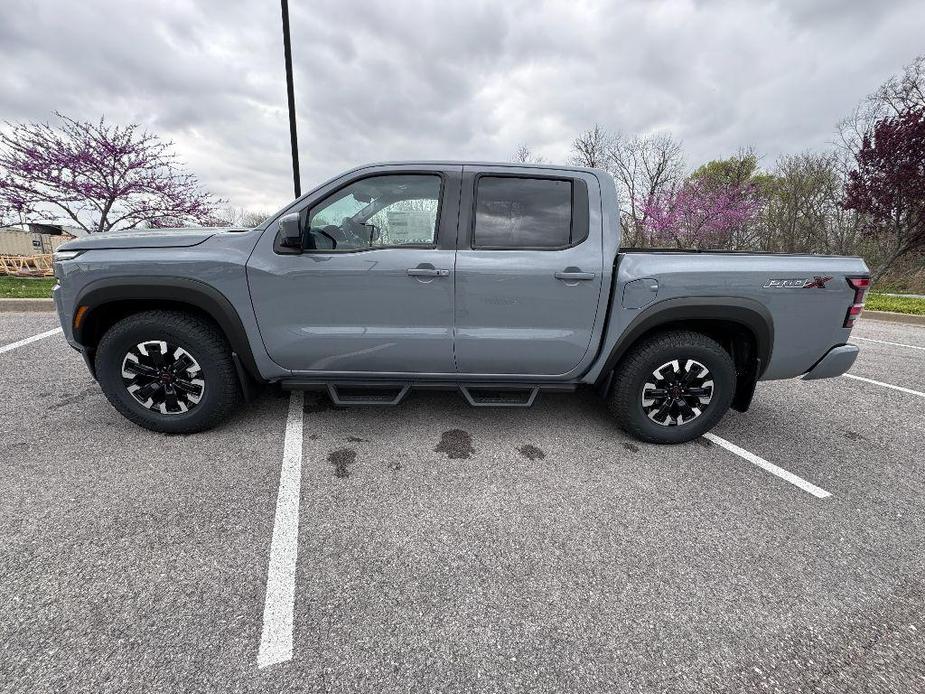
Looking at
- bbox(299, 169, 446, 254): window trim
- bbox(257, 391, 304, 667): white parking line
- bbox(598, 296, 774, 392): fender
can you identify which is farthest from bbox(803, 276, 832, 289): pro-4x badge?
bbox(257, 391, 304, 667): white parking line

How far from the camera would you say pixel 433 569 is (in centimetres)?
185

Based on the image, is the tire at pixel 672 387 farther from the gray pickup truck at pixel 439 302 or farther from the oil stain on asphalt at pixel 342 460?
the oil stain on asphalt at pixel 342 460

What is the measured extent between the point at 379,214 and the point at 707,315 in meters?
2.30

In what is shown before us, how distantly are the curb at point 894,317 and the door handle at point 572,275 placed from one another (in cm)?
1154

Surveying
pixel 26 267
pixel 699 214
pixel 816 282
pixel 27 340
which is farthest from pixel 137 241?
pixel 699 214

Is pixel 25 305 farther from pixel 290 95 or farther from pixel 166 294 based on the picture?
pixel 166 294

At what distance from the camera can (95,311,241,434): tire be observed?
8.95 ft

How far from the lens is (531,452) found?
2865mm

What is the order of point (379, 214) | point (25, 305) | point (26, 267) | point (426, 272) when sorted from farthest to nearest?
point (26, 267), point (25, 305), point (379, 214), point (426, 272)

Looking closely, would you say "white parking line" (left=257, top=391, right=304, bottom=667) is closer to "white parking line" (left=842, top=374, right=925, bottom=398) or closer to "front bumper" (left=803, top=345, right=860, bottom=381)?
"front bumper" (left=803, top=345, right=860, bottom=381)

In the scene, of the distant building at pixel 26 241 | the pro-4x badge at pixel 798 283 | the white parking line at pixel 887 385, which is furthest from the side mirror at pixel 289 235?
the distant building at pixel 26 241

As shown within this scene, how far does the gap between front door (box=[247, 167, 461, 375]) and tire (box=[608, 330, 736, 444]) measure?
1.28 metres

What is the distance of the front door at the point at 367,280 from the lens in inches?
104

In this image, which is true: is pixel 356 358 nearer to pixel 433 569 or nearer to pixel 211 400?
pixel 211 400
